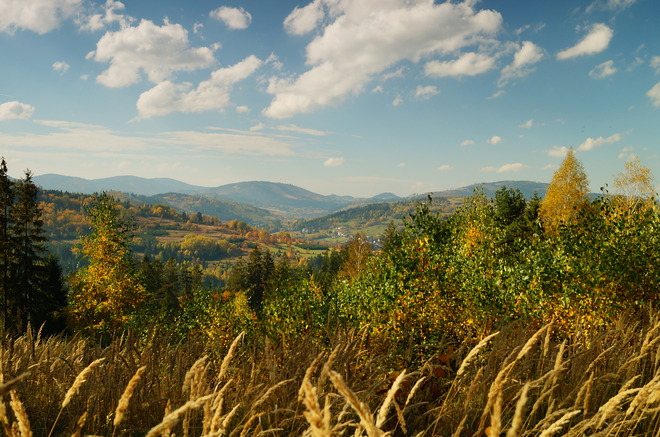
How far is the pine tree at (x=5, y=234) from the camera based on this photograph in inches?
1155

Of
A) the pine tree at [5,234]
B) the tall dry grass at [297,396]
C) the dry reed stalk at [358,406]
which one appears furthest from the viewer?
the pine tree at [5,234]

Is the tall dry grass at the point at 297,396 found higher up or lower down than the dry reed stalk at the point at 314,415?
lower down

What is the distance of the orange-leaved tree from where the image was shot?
30594mm

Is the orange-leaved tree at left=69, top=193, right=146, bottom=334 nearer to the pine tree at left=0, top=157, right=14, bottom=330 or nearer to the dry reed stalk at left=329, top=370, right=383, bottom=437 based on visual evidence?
the pine tree at left=0, top=157, right=14, bottom=330

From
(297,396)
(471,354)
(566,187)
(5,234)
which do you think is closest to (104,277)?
(5,234)

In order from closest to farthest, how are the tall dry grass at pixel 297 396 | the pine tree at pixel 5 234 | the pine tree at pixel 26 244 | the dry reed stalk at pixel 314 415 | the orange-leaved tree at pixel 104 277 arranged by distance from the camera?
the dry reed stalk at pixel 314 415 → the tall dry grass at pixel 297 396 → the pine tree at pixel 5 234 → the orange-leaved tree at pixel 104 277 → the pine tree at pixel 26 244

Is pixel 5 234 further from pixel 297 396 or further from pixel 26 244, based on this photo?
pixel 297 396

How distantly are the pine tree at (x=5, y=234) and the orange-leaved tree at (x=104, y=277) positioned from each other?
4.94 metres

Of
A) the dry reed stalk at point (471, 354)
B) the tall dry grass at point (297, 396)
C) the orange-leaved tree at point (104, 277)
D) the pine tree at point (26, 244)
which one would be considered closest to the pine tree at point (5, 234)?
the pine tree at point (26, 244)

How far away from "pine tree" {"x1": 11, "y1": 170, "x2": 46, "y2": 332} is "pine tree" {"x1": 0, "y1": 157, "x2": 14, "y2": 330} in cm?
45

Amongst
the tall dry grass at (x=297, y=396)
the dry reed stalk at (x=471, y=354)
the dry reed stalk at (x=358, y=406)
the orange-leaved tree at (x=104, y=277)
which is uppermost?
the dry reed stalk at (x=358, y=406)

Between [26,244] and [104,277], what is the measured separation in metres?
9.28

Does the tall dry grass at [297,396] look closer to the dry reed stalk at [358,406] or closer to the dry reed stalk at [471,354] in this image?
the dry reed stalk at [471,354]

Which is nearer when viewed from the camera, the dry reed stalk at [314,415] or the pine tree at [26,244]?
the dry reed stalk at [314,415]
